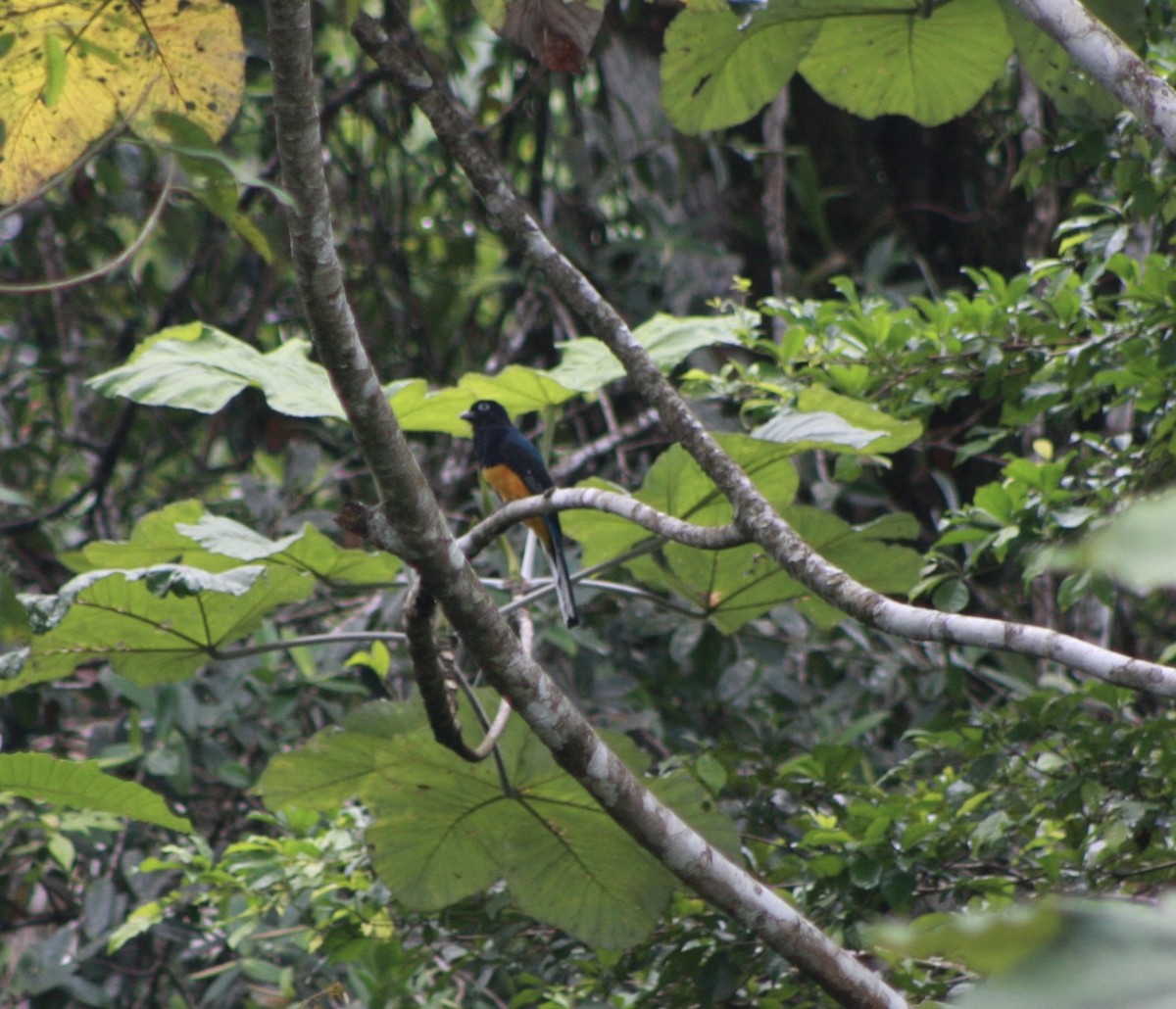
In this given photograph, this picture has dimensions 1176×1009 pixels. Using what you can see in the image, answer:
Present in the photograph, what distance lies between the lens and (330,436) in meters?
5.53

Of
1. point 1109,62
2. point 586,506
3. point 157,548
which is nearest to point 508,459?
point 157,548

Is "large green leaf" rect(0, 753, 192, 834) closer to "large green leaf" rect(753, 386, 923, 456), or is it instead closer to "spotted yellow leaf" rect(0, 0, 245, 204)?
"spotted yellow leaf" rect(0, 0, 245, 204)

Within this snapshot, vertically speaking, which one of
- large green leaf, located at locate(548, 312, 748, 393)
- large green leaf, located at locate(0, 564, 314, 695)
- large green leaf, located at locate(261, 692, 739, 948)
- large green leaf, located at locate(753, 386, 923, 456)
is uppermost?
large green leaf, located at locate(548, 312, 748, 393)

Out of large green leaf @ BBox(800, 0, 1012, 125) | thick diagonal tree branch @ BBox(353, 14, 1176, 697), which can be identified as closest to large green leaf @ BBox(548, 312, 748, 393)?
thick diagonal tree branch @ BBox(353, 14, 1176, 697)

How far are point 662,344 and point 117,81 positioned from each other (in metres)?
1.48

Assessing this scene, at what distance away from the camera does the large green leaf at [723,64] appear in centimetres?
287

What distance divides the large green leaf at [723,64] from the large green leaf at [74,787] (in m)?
1.91

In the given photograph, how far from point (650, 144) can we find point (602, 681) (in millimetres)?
2378

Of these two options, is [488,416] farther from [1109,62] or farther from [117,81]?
[1109,62]

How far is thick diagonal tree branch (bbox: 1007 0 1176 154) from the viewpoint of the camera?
2.03 m

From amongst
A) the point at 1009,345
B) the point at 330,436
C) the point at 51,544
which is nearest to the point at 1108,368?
the point at 1009,345

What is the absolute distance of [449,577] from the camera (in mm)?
2332

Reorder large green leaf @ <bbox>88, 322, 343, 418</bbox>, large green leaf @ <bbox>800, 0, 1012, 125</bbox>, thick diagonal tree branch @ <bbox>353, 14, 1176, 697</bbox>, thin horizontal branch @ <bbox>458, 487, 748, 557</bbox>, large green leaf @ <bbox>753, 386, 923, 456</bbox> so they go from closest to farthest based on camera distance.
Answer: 1. thick diagonal tree branch @ <bbox>353, 14, 1176, 697</bbox>
2. thin horizontal branch @ <bbox>458, 487, 748, 557</bbox>
3. large green leaf @ <bbox>753, 386, 923, 456</bbox>
4. large green leaf @ <bbox>800, 0, 1012, 125</bbox>
5. large green leaf @ <bbox>88, 322, 343, 418</bbox>

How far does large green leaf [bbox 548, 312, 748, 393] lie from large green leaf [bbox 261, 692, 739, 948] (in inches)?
36.8
